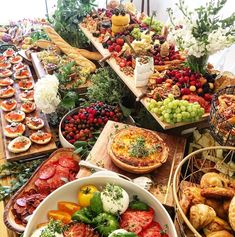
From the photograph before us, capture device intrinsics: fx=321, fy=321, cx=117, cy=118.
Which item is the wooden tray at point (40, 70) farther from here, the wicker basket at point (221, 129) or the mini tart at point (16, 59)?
the wicker basket at point (221, 129)

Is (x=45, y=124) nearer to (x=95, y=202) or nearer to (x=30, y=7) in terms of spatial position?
(x=95, y=202)

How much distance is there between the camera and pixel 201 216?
111cm

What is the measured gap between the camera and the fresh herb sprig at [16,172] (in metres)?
2.06

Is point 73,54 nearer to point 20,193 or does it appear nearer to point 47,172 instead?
point 47,172

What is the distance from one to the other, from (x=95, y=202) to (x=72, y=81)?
5.21 feet

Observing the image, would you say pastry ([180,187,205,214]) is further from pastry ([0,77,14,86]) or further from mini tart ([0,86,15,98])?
pastry ([0,77,14,86])

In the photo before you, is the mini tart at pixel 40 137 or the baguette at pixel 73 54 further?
the baguette at pixel 73 54

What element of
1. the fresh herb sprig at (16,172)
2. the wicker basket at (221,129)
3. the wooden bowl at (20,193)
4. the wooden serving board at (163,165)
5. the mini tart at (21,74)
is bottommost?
the fresh herb sprig at (16,172)

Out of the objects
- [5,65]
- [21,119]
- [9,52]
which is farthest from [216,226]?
[9,52]

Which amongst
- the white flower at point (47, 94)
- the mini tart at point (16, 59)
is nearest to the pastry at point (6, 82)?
the mini tart at point (16, 59)

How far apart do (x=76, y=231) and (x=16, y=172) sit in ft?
3.82

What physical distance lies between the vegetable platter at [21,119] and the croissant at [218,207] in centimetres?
135

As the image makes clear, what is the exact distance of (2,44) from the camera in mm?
3506

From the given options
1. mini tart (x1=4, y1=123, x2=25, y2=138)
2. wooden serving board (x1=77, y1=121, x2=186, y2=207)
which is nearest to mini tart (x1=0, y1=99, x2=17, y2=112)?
mini tart (x1=4, y1=123, x2=25, y2=138)
